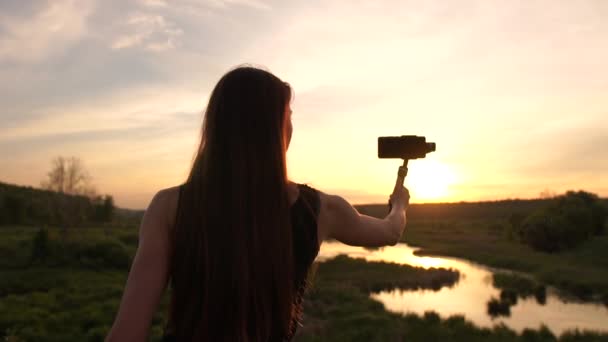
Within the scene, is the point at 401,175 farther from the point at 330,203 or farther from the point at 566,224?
the point at 566,224

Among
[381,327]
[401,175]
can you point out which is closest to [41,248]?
[381,327]

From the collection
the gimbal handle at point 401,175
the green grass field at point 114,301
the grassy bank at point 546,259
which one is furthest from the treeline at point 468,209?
the gimbal handle at point 401,175

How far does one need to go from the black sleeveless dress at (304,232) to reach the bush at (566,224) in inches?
1490

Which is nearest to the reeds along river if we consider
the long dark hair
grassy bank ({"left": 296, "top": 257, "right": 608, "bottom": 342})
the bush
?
grassy bank ({"left": 296, "top": 257, "right": 608, "bottom": 342})

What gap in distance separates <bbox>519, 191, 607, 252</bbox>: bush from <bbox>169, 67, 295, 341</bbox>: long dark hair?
38.0 m

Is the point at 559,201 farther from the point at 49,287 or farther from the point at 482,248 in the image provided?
the point at 49,287

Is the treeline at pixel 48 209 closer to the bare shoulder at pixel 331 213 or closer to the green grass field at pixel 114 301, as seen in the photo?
the green grass field at pixel 114 301

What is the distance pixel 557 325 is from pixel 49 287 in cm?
1761

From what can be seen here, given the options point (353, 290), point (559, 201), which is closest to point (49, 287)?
point (353, 290)

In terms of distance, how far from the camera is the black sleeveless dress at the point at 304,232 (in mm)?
1723

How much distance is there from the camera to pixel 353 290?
67.1 feet

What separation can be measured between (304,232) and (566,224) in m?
38.4

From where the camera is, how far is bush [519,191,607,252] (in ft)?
117

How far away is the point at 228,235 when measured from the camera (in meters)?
1.56
